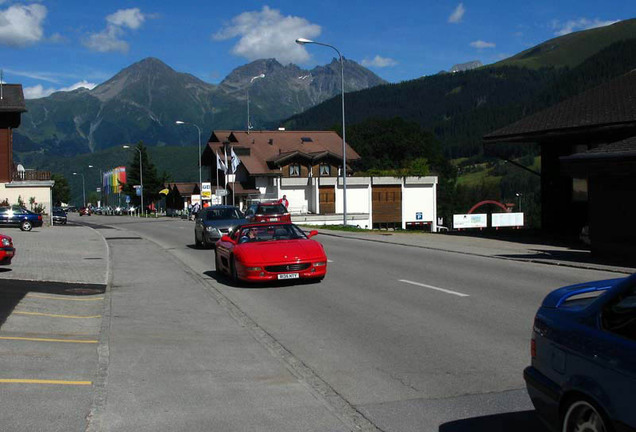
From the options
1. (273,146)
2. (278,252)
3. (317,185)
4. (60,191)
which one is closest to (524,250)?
(278,252)

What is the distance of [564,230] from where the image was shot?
98.7 ft

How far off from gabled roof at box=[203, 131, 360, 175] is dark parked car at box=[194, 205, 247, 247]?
47.7m

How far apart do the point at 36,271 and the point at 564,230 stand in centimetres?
2163

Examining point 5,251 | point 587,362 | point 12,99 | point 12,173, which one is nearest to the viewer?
point 587,362

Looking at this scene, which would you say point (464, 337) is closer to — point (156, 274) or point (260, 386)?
point (260, 386)

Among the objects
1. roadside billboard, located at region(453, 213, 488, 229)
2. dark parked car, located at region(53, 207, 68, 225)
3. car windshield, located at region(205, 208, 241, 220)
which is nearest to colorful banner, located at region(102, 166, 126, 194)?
dark parked car, located at region(53, 207, 68, 225)

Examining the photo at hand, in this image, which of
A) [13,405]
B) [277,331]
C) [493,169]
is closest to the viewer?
[13,405]

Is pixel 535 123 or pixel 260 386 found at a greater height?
pixel 535 123

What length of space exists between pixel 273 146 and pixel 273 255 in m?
68.5

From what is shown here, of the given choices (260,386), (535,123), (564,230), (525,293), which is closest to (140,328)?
(260,386)

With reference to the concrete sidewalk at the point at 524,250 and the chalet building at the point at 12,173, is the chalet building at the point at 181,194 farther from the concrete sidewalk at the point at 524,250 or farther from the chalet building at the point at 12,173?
the concrete sidewalk at the point at 524,250

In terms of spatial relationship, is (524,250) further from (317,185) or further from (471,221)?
(317,185)

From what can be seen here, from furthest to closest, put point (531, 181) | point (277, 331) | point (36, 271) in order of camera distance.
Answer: point (531, 181)
point (36, 271)
point (277, 331)

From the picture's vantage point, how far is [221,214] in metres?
27.4
